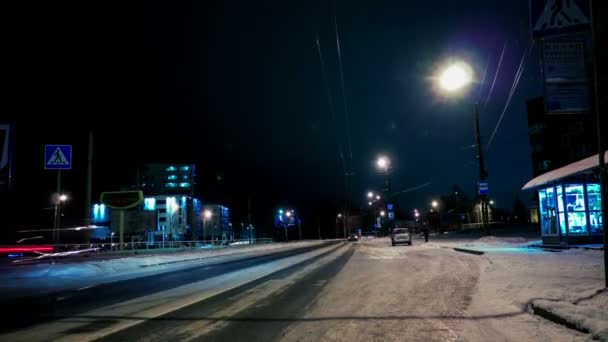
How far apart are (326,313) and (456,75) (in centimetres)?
1527

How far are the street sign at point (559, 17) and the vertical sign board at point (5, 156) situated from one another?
1504cm

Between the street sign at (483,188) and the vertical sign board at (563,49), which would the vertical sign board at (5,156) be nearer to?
the vertical sign board at (563,49)

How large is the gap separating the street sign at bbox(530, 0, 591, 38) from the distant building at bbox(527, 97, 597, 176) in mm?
21751

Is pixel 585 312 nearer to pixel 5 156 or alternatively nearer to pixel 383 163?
pixel 5 156

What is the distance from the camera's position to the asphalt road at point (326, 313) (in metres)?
6.88

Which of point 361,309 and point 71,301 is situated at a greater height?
point 361,309

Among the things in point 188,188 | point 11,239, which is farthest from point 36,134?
point 188,188

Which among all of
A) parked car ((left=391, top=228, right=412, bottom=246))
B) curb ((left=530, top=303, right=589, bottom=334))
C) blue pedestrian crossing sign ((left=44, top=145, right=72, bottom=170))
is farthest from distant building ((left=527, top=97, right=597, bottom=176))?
blue pedestrian crossing sign ((left=44, top=145, right=72, bottom=170))

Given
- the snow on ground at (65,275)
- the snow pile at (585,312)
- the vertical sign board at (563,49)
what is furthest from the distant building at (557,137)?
the snow on ground at (65,275)

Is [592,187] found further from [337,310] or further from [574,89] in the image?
[337,310]

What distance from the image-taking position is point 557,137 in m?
51.6

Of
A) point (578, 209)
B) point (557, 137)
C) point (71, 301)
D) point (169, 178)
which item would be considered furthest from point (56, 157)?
point (169, 178)

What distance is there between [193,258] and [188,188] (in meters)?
109

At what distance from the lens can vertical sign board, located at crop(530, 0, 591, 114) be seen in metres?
8.78
